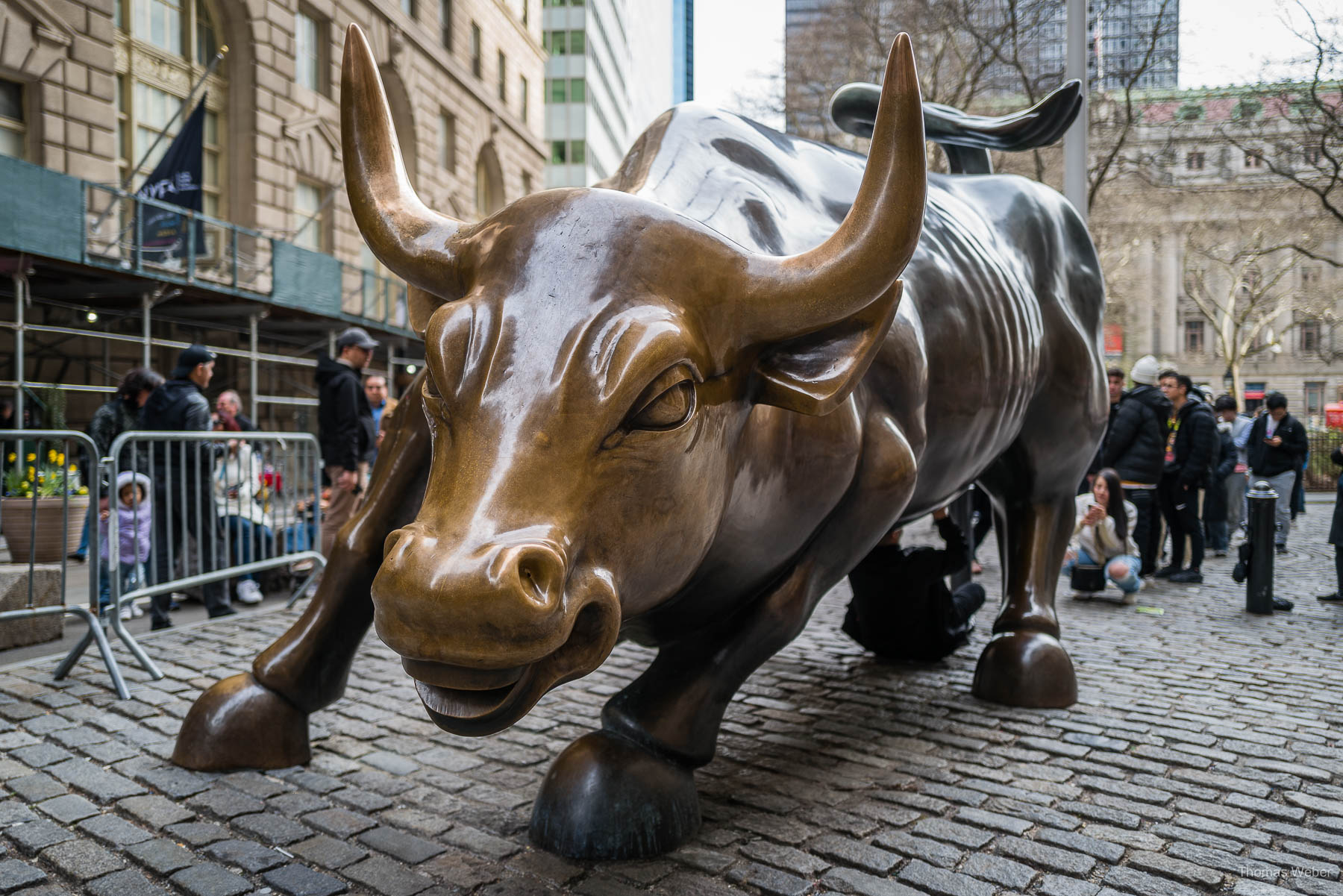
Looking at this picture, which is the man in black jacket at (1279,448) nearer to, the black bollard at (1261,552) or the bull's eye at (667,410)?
the black bollard at (1261,552)

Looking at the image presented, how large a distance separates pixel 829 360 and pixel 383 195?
3.82 feet

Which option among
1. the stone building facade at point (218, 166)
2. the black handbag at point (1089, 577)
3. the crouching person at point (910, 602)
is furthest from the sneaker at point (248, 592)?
the stone building facade at point (218, 166)

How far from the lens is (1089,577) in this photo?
749 centimetres

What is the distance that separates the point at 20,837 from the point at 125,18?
59.8 ft

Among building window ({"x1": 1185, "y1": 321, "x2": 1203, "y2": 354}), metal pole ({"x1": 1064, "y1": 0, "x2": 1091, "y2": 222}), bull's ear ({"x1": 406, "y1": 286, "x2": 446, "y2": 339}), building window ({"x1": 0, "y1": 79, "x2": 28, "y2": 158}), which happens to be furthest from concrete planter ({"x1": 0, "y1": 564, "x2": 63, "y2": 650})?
building window ({"x1": 1185, "y1": 321, "x2": 1203, "y2": 354})

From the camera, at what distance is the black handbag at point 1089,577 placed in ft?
24.5

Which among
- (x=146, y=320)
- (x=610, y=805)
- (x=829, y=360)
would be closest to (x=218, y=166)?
(x=146, y=320)

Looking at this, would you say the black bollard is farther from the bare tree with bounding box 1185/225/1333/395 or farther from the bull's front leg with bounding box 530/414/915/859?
the bare tree with bounding box 1185/225/1333/395

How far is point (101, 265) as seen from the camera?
43.8 feet

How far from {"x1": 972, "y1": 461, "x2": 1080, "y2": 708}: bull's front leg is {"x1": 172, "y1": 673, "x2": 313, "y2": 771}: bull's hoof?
8.67ft

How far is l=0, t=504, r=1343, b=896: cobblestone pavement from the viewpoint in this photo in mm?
2471

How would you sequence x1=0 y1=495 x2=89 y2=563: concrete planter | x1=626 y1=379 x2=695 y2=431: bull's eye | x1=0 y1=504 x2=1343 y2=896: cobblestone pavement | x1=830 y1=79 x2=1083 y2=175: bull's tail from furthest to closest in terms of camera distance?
x1=0 y1=495 x2=89 y2=563: concrete planter < x1=830 y1=79 x2=1083 y2=175: bull's tail < x1=0 y1=504 x2=1343 y2=896: cobblestone pavement < x1=626 y1=379 x2=695 y2=431: bull's eye

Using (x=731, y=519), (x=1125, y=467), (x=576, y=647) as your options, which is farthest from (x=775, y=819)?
(x=1125, y=467)

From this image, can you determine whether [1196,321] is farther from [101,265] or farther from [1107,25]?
[101,265]
